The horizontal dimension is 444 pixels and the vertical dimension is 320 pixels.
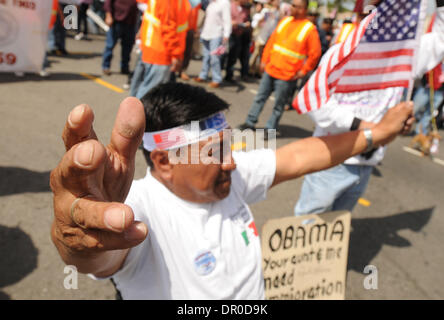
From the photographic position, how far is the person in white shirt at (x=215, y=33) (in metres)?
5.29

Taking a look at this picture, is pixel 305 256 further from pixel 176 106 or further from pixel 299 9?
pixel 299 9

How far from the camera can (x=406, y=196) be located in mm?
4215

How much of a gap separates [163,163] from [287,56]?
3.41m

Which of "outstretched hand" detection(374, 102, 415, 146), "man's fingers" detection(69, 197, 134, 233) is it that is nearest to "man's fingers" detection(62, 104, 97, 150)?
"man's fingers" detection(69, 197, 134, 233)

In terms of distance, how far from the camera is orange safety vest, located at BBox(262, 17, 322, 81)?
3.98m

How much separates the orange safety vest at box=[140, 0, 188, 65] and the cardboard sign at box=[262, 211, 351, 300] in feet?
7.75

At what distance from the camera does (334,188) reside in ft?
7.00

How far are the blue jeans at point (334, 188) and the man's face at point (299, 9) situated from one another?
2542 millimetres

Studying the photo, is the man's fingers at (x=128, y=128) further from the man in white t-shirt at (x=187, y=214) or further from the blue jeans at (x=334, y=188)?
the blue jeans at (x=334, y=188)

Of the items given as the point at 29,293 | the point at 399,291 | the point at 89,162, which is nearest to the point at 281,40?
the point at 399,291

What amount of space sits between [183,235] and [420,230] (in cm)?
329

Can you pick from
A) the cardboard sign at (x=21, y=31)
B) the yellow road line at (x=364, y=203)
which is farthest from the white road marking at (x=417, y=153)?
the cardboard sign at (x=21, y=31)

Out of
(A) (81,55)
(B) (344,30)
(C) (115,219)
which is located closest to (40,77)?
(A) (81,55)

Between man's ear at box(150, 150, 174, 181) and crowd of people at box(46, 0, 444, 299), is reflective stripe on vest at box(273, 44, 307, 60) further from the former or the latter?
man's ear at box(150, 150, 174, 181)
